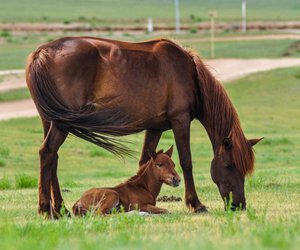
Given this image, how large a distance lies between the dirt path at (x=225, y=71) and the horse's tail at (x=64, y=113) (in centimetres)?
1982

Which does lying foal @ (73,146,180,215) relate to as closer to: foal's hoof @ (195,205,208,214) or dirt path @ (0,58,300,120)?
foal's hoof @ (195,205,208,214)

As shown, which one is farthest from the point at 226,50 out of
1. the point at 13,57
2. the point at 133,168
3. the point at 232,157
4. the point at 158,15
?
the point at 158,15

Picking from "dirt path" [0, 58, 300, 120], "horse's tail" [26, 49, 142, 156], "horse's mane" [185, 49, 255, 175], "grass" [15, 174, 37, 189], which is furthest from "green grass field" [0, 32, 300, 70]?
"horse's tail" [26, 49, 142, 156]

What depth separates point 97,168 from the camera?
2217cm

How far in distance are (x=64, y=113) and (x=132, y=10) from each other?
93757 mm

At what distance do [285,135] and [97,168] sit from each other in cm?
775

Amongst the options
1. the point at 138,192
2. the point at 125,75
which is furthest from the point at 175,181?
the point at 125,75

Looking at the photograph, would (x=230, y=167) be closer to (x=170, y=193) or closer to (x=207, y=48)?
(x=170, y=193)

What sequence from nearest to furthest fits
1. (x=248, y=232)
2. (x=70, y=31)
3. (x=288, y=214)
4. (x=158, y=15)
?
1. (x=248, y=232)
2. (x=288, y=214)
3. (x=70, y=31)
4. (x=158, y=15)

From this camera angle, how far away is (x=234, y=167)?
11797 mm

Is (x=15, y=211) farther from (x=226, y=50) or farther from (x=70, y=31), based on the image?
(x=70, y=31)

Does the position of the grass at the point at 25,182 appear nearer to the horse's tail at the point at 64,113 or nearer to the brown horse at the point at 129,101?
the brown horse at the point at 129,101

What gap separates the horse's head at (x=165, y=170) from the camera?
1172 cm

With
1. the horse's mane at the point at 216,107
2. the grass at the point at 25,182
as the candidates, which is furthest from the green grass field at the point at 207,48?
the horse's mane at the point at 216,107
